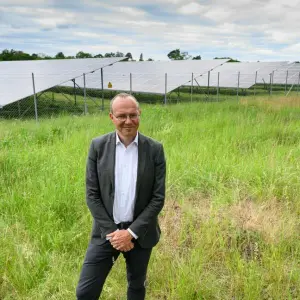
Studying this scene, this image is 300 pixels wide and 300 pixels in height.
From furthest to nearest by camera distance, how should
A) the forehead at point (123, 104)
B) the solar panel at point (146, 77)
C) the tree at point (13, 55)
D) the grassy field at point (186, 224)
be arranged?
the tree at point (13, 55)
the solar panel at point (146, 77)
the grassy field at point (186, 224)
the forehead at point (123, 104)

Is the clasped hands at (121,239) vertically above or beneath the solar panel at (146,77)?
beneath

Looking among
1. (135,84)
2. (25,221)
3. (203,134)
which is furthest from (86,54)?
(25,221)

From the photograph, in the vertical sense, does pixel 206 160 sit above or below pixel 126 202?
below

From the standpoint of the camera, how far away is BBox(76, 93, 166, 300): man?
1991 millimetres

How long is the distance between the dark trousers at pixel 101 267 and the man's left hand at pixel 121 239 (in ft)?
0.36

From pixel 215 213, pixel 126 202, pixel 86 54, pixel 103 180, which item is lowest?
pixel 215 213

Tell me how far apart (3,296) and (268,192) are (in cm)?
301

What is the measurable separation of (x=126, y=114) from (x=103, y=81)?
15510 mm

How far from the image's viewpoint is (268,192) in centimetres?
392

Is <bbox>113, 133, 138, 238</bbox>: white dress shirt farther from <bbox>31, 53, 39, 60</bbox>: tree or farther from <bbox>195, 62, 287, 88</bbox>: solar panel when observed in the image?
<bbox>31, 53, 39, 60</bbox>: tree

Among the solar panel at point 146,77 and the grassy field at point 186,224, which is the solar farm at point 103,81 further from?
the grassy field at point 186,224

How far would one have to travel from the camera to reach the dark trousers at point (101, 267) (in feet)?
6.75

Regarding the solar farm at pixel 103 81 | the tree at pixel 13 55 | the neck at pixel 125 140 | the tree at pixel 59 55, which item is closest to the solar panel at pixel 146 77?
the solar farm at pixel 103 81

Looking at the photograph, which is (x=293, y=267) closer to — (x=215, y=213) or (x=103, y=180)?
(x=215, y=213)
